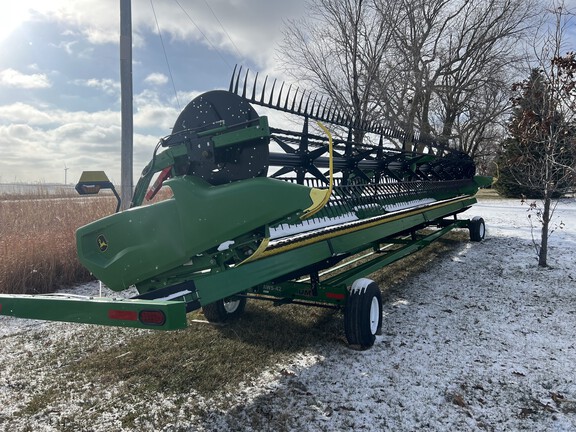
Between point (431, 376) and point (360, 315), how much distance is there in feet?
2.36

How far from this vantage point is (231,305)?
4.39 meters

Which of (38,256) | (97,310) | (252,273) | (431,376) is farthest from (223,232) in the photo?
(38,256)

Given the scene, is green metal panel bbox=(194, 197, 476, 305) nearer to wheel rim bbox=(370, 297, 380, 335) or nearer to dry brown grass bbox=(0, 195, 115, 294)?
wheel rim bbox=(370, 297, 380, 335)

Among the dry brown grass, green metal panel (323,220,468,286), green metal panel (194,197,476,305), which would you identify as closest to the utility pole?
the dry brown grass

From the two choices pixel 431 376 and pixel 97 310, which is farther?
→ pixel 431 376

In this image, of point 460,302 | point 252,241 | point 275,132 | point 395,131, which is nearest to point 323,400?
point 252,241

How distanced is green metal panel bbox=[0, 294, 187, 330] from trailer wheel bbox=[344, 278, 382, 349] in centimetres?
179

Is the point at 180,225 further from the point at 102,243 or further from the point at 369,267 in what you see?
the point at 369,267

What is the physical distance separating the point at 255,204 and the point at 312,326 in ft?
6.24

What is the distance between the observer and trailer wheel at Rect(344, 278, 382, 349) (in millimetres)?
3533

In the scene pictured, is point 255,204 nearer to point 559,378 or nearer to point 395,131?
point 559,378

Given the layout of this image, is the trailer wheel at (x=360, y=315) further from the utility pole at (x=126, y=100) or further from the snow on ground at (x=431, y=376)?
the utility pole at (x=126, y=100)

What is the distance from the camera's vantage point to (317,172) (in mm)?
4137

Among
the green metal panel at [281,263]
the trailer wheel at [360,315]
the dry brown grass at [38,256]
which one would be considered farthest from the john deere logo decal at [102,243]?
the dry brown grass at [38,256]
